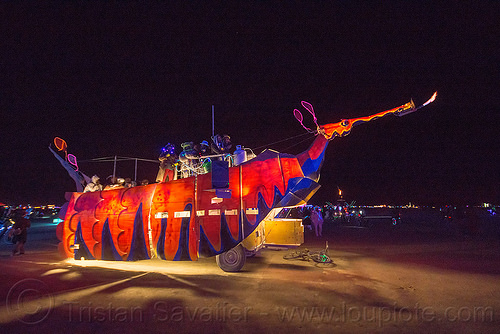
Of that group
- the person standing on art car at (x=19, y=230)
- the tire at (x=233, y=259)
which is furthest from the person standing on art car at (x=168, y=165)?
the person standing on art car at (x=19, y=230)

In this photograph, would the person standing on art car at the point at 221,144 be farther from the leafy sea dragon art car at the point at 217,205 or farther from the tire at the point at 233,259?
the tire at the point at 233,259

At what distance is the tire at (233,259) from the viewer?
8.43m

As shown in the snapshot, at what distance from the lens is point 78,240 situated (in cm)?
1016

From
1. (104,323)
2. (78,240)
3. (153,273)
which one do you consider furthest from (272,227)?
(78,240)

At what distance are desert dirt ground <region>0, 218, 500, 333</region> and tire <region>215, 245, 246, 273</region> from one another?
0.26 meters

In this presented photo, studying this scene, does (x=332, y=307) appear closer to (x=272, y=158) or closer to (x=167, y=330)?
(x=167, y=330)

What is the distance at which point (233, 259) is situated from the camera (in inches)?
335

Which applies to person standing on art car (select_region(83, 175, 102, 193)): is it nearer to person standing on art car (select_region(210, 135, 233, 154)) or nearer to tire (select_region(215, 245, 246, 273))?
person standing on art car (select_region(210, 135, 233, 154))

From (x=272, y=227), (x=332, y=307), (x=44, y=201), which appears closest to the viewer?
(x=332, y=307)

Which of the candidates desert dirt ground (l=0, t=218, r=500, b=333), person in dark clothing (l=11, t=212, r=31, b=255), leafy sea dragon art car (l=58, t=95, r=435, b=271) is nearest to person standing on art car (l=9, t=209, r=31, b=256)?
person in dark clothing (l=11, t=212, r=31, b=255)

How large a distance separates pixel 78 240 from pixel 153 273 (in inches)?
159

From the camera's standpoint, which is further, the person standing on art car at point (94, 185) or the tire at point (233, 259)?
the person standing on art car at point (94, 185)

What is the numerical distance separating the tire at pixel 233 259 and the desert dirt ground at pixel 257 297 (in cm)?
26

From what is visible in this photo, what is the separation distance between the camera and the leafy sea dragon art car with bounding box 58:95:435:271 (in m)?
8.32
